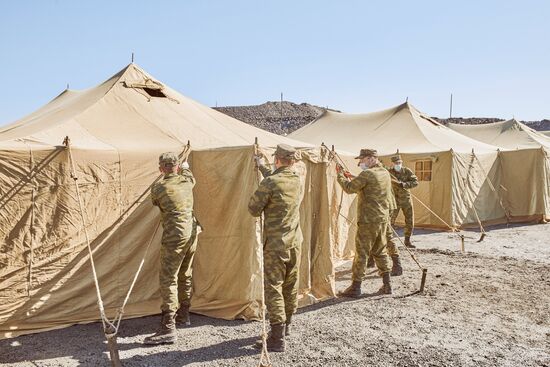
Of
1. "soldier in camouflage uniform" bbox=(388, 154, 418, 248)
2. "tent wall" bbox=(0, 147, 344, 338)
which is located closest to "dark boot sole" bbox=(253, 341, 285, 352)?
"tent wall" bbox=(0, 147, 344, 338)

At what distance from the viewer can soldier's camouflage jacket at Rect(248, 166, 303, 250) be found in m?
4.39

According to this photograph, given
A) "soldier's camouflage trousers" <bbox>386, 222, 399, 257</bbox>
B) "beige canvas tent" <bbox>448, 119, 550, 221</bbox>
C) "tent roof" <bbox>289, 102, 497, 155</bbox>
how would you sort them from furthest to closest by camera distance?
"beige canvas tent" <bbox>448, 119, 550, 221</bbox> < "tent roof" <bbox>289, 102, 497, 155</bbox> < "soldier's camouflage trousers" <bbox>386, 222, 399, 257</bbox>

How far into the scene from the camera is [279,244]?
437 cm

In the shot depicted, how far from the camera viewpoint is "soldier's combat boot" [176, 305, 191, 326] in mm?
4977

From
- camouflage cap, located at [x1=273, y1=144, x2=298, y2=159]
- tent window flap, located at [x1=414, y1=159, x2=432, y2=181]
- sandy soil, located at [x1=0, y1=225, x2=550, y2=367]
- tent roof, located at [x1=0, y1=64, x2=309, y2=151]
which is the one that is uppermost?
tent roof, located at [x1=0, y1=64, x2=309, y2=151]

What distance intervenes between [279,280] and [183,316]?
50.5 inches

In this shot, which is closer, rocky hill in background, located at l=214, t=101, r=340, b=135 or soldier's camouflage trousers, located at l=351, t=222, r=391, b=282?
soldier's camouflage trousers, located at l=351, t=222, r=391, b=282

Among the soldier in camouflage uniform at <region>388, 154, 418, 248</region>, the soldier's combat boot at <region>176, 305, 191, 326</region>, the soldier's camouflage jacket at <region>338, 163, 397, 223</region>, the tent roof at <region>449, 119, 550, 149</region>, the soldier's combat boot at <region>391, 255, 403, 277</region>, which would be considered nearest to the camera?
the soldier's combat boot at <region>176, 305, 191, 326</region>

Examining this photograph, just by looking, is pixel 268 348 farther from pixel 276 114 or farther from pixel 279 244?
pixel 276 114

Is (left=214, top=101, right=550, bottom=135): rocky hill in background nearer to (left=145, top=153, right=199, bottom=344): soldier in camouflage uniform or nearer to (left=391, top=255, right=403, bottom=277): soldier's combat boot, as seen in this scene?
(left=391, top=255, right=403, bottom=277): soldier's combat boot

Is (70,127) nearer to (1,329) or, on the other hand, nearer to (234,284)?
(1,329)

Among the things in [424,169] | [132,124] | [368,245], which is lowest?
[368,245]

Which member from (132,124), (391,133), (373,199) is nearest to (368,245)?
(373,199)

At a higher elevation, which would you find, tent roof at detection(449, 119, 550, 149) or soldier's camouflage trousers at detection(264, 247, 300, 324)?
tent roof at detection(449, 119, 550, 149)
